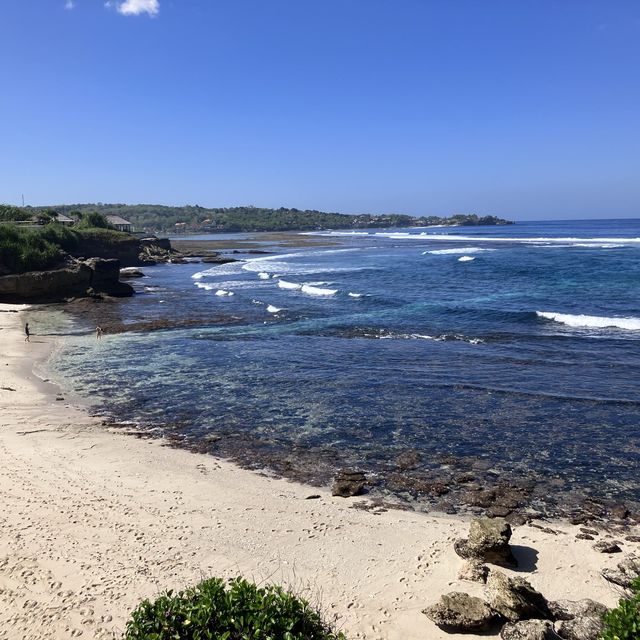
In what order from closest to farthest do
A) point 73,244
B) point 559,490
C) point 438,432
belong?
point 559,490 → point 438,432 → point 73,244

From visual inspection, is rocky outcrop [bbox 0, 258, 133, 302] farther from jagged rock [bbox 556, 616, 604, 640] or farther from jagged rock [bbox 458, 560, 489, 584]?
jagged rock [bbox 556, 616, 604, 640]

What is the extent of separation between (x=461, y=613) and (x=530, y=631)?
84cm

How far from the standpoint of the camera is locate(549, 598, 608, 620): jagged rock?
6.93 metres

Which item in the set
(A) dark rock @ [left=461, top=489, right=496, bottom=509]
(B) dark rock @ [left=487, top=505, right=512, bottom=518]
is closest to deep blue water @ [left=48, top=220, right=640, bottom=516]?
(A) dark rock @ [left=461, top=489, right=496, bottom=509]

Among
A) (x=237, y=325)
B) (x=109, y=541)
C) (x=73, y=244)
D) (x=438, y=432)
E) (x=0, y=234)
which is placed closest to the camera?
(x=109, y=541)

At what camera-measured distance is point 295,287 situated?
143ft

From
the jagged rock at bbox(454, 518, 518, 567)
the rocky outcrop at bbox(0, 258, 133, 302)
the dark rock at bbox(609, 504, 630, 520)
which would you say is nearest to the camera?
the jagged rock at bbox(454, 518, 518, 567)

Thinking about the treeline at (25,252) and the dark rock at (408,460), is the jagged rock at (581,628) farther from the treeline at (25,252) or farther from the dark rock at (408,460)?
the treeline at (25,252)

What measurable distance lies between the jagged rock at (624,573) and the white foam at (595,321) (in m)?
19.6

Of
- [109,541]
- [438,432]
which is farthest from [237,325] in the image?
[109,541]

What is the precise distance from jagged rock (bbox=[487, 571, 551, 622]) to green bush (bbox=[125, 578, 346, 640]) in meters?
2.51

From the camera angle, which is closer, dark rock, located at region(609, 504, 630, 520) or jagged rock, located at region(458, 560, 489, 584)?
jagged rock, located at region(458, 560, 489, 584)

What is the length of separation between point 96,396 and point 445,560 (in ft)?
42.2

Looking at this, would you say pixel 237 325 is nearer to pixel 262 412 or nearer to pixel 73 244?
pixel 262 412
